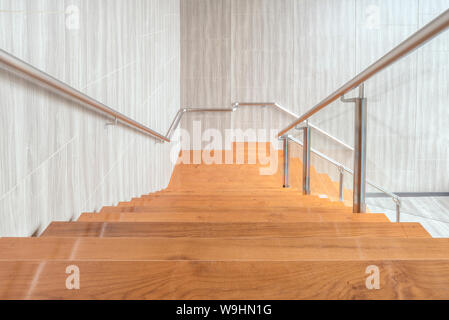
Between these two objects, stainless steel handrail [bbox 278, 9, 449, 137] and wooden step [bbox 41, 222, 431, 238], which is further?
wooden step [bbox 41, 222, 431, 238]

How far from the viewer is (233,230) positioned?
139cm

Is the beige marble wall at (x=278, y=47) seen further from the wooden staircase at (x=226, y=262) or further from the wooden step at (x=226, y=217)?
the wooden staircase at (x=226, y=262)

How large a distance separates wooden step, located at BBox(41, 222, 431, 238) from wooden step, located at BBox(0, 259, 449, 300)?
20.6 inches

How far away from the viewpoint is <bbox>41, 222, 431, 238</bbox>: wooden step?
137cm

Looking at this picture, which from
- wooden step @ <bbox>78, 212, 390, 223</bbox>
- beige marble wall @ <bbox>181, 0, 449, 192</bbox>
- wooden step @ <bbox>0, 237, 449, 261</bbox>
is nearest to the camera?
wooden step @ <bbox>0, 237, 449, 261</bbox>

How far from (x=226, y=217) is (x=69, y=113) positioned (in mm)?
869

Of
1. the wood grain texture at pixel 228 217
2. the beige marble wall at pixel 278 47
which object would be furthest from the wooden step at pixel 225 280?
the beige marble wall at pixel 278 47

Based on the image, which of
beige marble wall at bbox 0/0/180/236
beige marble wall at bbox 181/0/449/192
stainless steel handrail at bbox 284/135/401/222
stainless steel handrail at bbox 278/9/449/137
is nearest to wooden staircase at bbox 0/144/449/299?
beige marble wall at bbox 0/0/180/236

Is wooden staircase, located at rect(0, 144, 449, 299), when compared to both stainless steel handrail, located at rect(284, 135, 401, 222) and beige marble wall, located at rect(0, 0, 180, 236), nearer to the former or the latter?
beige marble wall, located at rect(0, 0, 180, 236)

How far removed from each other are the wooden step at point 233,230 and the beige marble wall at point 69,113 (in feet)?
0.65

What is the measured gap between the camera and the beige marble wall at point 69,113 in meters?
1.28

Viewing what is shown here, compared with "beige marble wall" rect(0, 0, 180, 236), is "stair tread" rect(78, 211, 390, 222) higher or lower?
lower

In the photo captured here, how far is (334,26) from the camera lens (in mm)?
5680

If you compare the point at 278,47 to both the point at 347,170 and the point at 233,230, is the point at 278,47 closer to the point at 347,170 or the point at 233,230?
the point at 347,170
